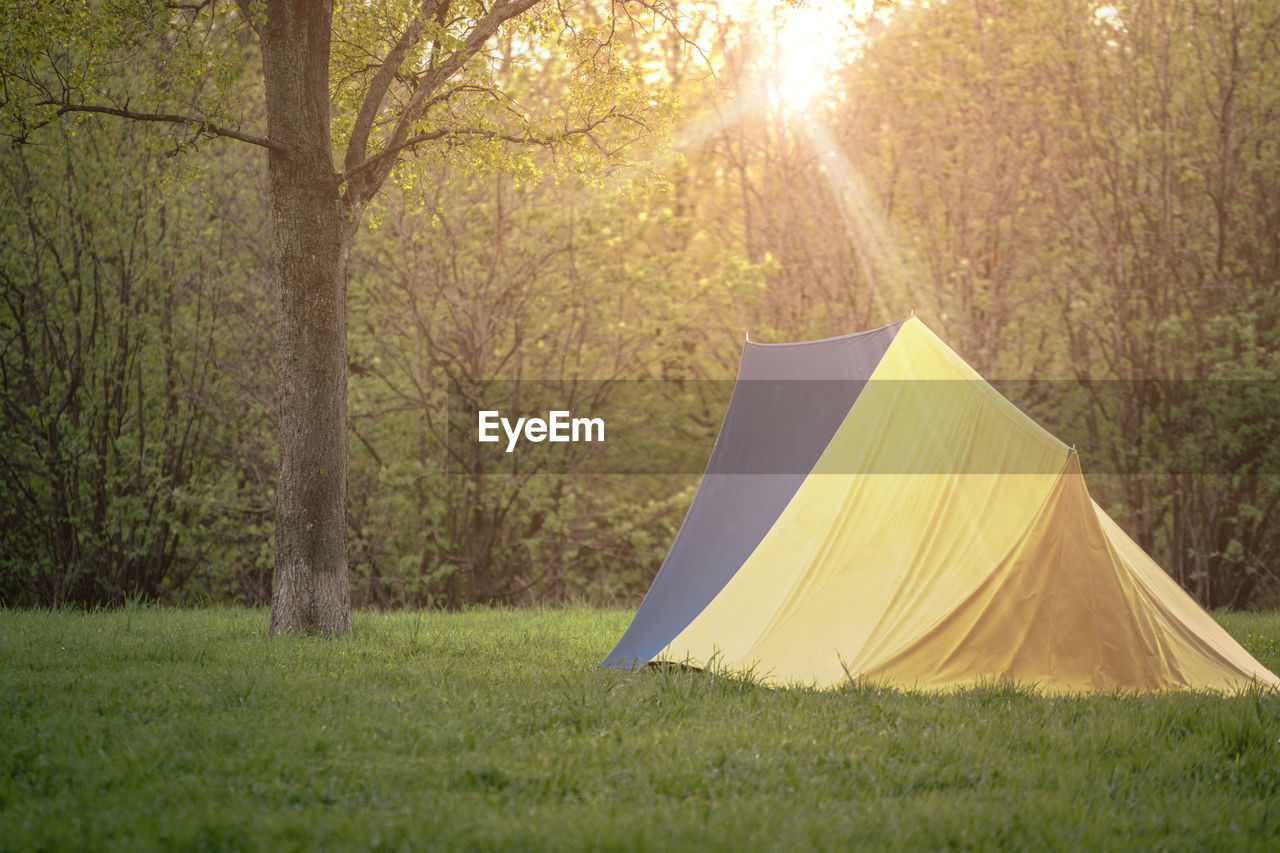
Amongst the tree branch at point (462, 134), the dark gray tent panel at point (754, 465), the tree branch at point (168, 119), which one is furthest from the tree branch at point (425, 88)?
the dark gray tent panel at point (754, 465)

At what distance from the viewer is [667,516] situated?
16.5 m

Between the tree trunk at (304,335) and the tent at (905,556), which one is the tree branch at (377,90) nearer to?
the tree trunk at (304,335)

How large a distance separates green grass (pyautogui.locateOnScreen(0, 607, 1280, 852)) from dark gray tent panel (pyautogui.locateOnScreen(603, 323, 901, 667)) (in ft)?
2.93

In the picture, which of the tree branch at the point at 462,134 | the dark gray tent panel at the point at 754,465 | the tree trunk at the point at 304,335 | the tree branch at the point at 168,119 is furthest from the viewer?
the tree branch at the point at 462,134

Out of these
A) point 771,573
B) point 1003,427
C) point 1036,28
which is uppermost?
point 1036,28

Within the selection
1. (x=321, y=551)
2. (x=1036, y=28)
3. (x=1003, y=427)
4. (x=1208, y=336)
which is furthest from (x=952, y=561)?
(x=1036, y=28)

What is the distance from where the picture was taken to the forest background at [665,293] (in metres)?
13.4

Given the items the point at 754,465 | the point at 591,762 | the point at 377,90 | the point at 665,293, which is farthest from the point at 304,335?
the point at 665,293

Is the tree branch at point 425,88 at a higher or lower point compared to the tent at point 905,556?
higher

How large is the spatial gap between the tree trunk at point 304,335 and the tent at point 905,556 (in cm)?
249

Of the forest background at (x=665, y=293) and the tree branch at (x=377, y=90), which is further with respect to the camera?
the forest background at (x=665, y=293)

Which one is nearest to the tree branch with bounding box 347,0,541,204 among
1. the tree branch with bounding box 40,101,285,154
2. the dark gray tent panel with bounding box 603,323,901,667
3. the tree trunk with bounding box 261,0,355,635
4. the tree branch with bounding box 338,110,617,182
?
the tree branch with bounding box 338,110,617,182

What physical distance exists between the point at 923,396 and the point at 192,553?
11.0m

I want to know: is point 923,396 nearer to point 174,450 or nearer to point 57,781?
point 57,781
